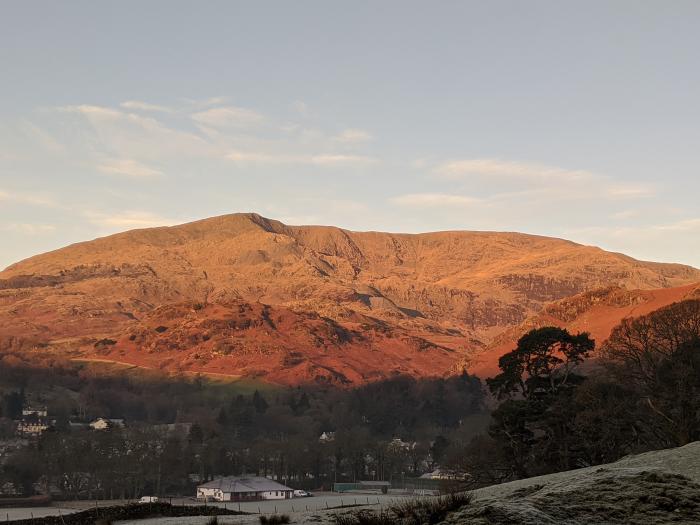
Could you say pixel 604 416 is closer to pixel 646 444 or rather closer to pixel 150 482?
pixel 646 444

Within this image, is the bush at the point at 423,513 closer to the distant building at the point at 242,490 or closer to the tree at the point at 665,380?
the tree at the point at 665,380

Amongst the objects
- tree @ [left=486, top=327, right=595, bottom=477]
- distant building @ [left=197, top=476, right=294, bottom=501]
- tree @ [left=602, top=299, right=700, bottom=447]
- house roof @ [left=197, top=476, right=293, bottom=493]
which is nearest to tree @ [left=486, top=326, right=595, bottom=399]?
tree @ [left=486, top=327, right=595, bottom=477]

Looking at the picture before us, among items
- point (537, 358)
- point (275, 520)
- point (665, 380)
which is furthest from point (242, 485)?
point (275, 520)

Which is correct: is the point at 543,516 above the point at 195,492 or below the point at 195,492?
above

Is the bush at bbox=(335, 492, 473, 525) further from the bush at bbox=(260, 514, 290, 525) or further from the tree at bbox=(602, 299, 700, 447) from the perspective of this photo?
the tree at bbox=(602, 299, 700, 447)

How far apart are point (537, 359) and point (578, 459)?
71.2 ft

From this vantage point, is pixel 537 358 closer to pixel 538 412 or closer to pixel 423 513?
pixel 538 412

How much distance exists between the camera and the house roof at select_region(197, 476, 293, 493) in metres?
185

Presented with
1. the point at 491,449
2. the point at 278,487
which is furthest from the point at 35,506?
the point at 491,449

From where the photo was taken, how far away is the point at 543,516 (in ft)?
67.4

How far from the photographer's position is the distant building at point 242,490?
181875mm

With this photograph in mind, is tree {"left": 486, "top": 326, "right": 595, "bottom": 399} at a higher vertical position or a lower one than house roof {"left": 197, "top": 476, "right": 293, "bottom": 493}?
higher

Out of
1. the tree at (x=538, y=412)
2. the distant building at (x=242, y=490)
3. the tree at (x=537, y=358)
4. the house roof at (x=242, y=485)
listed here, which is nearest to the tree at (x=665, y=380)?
the tree at (x=537, y=358)

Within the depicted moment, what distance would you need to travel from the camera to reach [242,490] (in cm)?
18338
